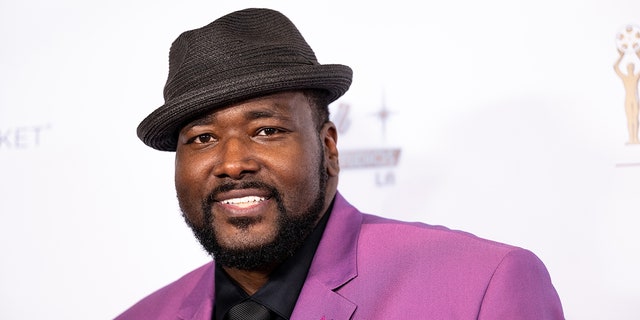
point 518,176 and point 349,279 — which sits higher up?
point 518,176

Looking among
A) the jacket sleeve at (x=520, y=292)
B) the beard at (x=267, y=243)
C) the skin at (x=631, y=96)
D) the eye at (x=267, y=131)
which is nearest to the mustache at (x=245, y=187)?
the beard at (x=267, y=243)

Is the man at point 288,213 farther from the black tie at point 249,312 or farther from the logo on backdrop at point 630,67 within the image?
the logo on backdrop at point 630,67

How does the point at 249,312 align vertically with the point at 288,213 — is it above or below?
below

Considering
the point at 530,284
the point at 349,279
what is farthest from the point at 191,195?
the point at 530,284

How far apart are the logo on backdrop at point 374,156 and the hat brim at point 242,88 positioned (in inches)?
23.4

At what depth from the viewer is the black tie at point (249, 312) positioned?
218 centimetres

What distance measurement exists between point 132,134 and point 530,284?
166cm

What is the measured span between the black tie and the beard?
0.10m

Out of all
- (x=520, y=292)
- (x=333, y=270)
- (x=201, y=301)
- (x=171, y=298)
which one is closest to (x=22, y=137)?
(x=171, y=298)

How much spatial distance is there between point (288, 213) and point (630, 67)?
110 centimetres

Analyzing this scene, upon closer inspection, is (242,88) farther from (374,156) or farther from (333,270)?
(374,156)

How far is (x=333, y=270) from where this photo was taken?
215 centimetres

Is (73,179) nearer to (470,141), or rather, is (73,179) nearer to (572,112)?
(470,141)

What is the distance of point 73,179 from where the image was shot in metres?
3.19
